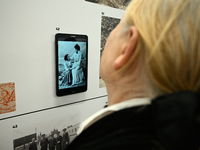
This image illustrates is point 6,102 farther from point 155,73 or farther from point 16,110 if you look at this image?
point 155,73

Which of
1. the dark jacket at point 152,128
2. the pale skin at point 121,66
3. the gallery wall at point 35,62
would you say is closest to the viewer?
the dark jacket at point 152,128

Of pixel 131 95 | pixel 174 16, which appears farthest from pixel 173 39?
pixel 131 95

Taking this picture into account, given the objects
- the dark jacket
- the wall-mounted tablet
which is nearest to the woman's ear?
the dark jacket

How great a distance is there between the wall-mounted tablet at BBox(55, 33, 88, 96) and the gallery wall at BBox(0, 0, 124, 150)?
0.03 m

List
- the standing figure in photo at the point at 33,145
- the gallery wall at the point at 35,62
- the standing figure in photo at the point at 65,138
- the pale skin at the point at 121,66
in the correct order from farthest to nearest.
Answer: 1. the standing figure in photo at the point at 65,138
2. the standing figure in photo at the point at 33,145
3. the gallery wall at the point at 35,62
4. the pale skin at the point at 121,66

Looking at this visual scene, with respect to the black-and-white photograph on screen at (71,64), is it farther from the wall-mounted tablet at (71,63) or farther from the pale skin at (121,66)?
the pale skin at (121,66)

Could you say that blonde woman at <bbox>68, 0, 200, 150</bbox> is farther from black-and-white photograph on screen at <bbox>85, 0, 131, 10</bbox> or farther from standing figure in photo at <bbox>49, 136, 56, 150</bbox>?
black-and-white photograph on screen at <bbox>85, 0, 131, 10</bbox>

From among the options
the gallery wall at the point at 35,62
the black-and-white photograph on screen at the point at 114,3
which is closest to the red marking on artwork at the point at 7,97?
the gallery wall at the point at 35,62

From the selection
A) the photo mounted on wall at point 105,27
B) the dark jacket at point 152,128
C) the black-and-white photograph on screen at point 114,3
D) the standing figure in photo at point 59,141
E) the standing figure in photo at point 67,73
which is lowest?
the standing figure in photo at point 59,141

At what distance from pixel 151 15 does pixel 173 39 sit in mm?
81

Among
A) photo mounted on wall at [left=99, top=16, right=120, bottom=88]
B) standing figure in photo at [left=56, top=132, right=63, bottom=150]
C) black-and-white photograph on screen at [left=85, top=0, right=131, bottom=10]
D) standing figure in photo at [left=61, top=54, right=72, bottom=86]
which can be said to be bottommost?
standing figure in photo at [left=56, top=132, right=63, bottom=150]

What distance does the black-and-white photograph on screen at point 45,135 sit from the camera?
31.2 inches

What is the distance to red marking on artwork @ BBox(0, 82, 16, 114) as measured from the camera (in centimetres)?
71

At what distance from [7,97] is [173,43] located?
675mm
